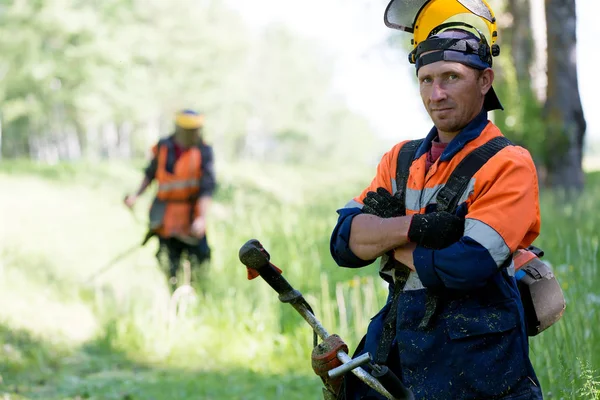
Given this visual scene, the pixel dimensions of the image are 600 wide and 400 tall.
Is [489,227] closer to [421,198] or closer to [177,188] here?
[421,198]

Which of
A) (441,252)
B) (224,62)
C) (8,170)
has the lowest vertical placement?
(441,252)

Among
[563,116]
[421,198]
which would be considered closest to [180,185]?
[421,198]

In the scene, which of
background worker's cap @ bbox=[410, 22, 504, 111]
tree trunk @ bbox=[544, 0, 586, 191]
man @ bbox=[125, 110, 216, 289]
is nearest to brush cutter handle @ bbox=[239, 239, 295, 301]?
background worker's cap @ bbox=[410, 22, 504, 111]

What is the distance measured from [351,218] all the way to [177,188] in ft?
16.9

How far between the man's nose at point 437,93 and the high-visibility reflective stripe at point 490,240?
448 mm

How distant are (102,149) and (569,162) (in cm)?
4404

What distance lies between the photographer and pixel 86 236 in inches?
491

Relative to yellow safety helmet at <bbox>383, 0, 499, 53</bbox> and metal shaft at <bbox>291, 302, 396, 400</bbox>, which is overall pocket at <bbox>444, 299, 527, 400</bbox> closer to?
metal shaft at <bbox>291, 302, 396, 400</bbox>

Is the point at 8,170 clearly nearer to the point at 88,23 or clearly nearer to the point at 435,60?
the point at 88,23

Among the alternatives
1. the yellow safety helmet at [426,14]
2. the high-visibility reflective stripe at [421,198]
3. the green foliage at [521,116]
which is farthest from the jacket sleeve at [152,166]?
the green foliage at [521,116]

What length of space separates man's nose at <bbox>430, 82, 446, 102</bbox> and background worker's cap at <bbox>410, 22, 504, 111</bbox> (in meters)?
0.09

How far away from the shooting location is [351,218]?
8.96 ft

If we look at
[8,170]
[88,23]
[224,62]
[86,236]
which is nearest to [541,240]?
[86,236]

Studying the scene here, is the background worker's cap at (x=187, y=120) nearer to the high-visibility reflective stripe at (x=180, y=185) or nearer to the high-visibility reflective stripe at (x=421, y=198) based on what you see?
the high-visibility reflective stripe at (x=180, y=185)
